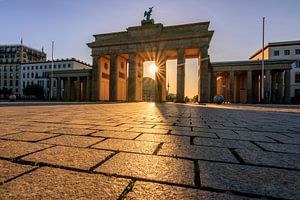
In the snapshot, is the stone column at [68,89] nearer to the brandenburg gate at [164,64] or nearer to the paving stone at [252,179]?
the brandenburg gate at [164,64]

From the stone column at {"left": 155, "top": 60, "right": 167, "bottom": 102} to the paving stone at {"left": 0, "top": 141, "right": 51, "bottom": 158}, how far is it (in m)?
26.2

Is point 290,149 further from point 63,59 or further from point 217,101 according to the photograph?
point 63,59

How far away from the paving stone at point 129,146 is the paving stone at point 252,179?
61cm

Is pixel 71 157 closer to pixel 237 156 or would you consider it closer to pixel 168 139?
pixel 168 139

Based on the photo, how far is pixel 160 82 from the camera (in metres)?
28.0

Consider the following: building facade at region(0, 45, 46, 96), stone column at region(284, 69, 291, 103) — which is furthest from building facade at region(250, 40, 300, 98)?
building facade at region(0, 45, 46, 96)

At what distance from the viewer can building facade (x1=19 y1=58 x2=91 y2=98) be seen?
172ft

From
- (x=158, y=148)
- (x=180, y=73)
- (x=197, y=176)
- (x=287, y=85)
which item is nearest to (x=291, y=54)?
(x=287, y=85)

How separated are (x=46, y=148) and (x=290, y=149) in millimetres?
2636

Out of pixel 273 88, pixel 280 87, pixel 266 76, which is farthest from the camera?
pixel 273 88

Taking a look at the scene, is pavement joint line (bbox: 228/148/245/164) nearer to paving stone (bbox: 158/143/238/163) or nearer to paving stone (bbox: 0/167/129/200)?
paving stone (bbox: 158/143/238/163)

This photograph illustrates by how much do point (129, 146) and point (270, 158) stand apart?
1.38 m

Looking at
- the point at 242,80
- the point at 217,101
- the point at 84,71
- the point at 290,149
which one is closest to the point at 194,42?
the point at 217,101

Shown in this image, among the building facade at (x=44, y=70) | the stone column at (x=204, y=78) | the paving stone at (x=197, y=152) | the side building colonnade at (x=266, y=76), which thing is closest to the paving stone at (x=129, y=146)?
the paving stone at (x=197, y=152)
